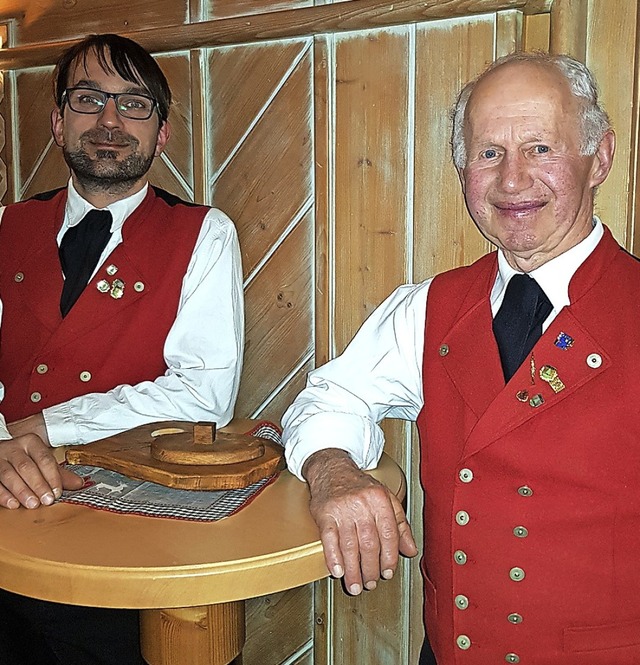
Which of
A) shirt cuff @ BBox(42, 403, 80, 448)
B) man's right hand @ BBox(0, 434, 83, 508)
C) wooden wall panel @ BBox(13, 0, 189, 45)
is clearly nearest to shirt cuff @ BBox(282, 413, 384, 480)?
man's right hand @ BBox(0, 434, 83, 508)

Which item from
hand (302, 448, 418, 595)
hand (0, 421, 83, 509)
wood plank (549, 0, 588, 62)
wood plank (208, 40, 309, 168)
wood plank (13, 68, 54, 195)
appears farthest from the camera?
wood plank (13, 68, 54, 195)

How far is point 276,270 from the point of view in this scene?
2191 millimetres

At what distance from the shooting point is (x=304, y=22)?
6.57 feet

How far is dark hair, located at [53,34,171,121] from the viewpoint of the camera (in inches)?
80.0

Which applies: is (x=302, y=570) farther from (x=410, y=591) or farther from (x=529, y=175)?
(x=410, y=591)

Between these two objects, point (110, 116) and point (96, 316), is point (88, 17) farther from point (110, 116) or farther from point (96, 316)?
point (96, 316)

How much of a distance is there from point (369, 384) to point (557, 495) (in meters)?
0.44

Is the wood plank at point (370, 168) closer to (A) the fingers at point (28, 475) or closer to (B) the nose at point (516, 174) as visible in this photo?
(B) the nose at point (516, 174)

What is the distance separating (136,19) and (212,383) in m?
1.12

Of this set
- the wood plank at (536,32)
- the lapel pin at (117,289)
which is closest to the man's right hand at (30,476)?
the lapel pin at (117,289)

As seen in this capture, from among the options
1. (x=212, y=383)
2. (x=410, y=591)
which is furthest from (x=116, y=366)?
(x=410, y=591)

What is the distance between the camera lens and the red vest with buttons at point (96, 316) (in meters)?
1.91

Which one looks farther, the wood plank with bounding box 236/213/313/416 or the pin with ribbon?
the wood plank with bounding box 236/213/313/416

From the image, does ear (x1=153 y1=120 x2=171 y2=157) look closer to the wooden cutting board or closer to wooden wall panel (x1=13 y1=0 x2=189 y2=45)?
wooden wall panel (x1=13 y1=0 x2=189 y2=45)
